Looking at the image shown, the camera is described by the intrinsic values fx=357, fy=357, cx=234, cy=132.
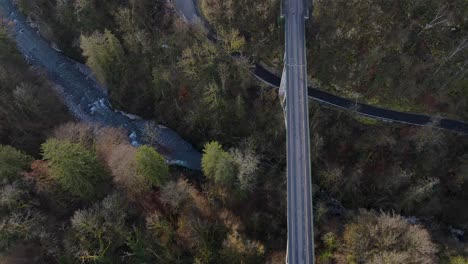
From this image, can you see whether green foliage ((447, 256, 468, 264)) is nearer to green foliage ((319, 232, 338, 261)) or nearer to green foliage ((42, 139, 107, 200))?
green foliage ((319, 232, 338, 261))

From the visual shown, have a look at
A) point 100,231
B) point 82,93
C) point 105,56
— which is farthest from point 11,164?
point 82,93

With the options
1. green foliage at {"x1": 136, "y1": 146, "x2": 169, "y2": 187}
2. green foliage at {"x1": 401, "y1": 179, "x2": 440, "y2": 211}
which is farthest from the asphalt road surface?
green foliage at {"x1": 136, "y1": 146, "x2": 169, "y2": 187}

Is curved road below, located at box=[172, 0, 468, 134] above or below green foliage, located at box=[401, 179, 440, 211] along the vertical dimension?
above

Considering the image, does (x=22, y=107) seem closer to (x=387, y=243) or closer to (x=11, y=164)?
(x=11, y=164)

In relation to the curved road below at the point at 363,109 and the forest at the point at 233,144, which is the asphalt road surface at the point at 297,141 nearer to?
the forest at the point at 233,144

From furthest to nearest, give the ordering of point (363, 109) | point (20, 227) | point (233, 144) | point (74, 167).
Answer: point (233, 144) < point (363, 109) < point (74, 167) < point (20, 227)

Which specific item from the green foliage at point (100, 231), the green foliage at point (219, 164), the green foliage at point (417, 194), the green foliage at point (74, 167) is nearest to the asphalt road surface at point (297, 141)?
the green foliage at point (219, 164)
